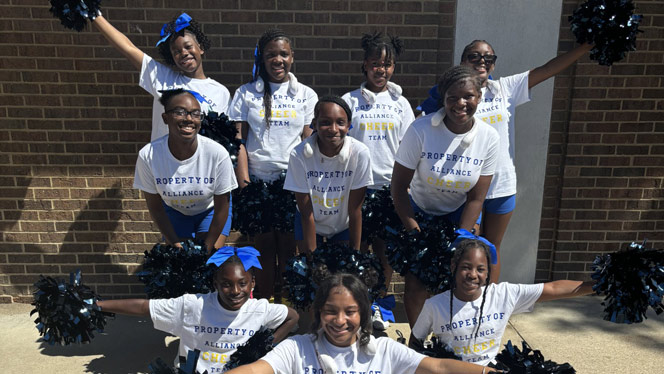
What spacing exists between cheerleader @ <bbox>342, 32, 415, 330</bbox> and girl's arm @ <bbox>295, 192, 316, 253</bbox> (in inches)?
23.7

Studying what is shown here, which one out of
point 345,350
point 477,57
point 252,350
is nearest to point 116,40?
point 252,350

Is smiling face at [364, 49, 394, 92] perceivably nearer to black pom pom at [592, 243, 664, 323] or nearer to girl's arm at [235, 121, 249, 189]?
girl's arm at [235, 121, 249, 189]

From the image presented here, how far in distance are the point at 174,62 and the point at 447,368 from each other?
2740mm

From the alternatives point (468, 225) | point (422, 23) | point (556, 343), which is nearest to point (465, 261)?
point (468, 225)

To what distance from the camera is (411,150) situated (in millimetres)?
3404

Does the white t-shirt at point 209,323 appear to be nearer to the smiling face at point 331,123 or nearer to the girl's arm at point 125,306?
the girl's arm at point 125,306

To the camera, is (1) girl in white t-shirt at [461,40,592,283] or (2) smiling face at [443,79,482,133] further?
(1) girl in white t-shirt at [461,40,592,283]

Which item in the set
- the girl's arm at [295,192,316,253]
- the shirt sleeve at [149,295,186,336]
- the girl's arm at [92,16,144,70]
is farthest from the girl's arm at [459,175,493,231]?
the girl's arm at [92,16,144,70]

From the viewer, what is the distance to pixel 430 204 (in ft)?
11.7

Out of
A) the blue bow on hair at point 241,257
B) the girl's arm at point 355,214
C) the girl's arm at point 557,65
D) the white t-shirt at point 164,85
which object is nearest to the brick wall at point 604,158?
the girl's arm at point 557,65

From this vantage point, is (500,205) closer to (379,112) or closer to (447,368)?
(379,112)

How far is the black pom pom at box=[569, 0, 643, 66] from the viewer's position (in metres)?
3.62

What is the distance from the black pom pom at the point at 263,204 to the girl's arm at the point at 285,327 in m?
0.85

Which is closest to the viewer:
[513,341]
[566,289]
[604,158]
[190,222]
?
[566,289]
